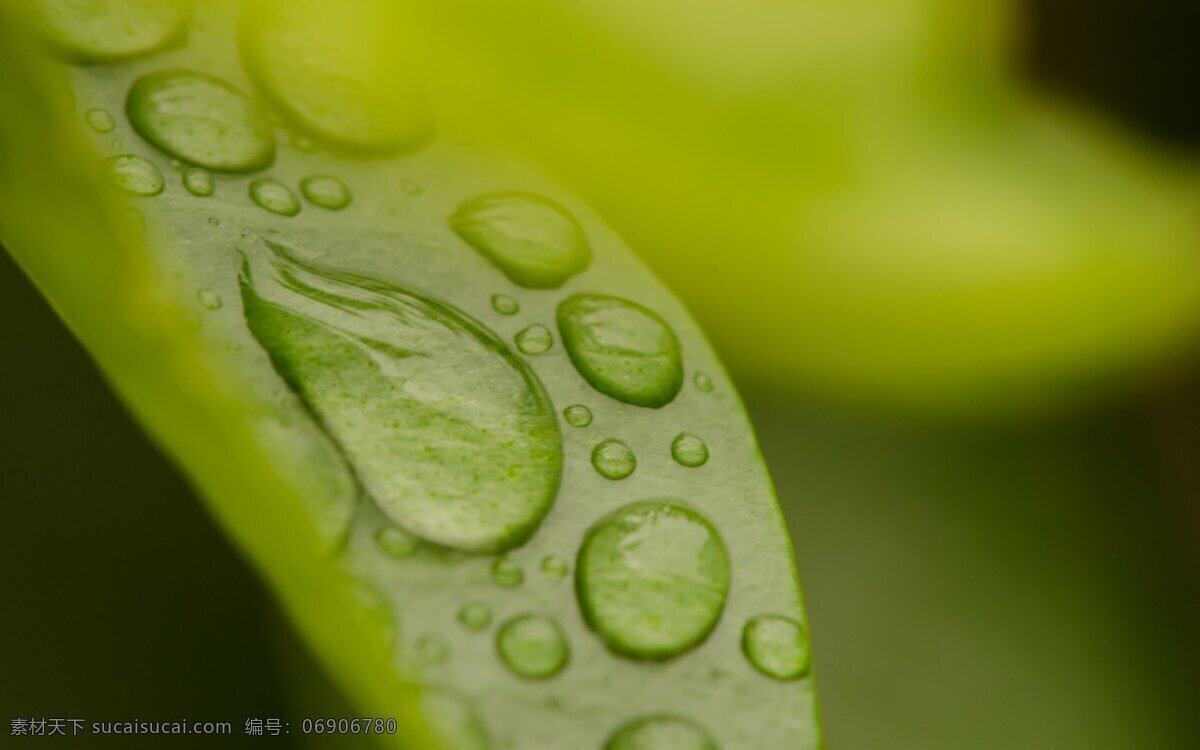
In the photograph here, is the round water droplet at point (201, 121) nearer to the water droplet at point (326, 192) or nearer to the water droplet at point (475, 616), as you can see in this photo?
the water droplet at point (326, 192)

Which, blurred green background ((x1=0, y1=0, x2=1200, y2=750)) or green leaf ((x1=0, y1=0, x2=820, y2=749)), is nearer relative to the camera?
green leaf ((x1=0, y1=0, x2=820, y2=749))

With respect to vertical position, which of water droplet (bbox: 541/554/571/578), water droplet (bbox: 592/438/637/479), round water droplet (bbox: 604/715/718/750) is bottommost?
round water droplet (bbox: 604/715/718/750)

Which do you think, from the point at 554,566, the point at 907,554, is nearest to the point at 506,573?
the point at 554,566

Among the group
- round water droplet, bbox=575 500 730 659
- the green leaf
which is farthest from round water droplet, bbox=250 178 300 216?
round water droplet, bbox=575 500 730 659

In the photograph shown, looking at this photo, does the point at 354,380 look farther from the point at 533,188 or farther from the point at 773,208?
the point at 773,208

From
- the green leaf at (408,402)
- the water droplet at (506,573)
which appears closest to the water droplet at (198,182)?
the green leaf at (408,402)

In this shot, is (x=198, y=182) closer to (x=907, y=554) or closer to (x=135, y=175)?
(x=135, y=175)

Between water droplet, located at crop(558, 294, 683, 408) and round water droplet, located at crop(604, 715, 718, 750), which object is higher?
water droplet, located at crop(558, 294, 683, 408)

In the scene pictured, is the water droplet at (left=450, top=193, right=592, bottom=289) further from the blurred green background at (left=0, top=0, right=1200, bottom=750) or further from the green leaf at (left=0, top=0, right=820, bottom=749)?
the blurred green background at (left=0, top=0, right=1200, bottom=750)
